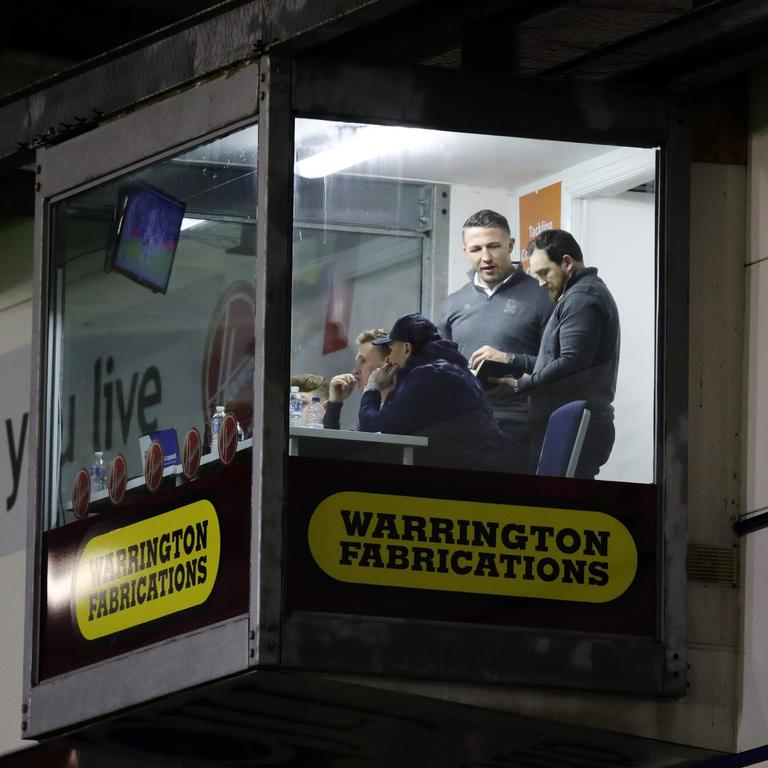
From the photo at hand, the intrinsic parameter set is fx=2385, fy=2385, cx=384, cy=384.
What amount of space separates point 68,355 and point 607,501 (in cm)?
241

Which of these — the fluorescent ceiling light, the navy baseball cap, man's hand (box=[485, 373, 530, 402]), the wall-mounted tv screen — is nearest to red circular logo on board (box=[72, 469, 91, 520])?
the wall-mounted tv screen

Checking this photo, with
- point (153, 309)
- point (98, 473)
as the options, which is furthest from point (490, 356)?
point (98, 473)

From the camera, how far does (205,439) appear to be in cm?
910

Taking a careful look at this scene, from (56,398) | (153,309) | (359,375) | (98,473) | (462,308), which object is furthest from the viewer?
(56,398)

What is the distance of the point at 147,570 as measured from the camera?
9.27 m

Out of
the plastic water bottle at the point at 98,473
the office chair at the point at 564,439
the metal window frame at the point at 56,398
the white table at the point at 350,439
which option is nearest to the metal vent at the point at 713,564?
the office chair at the point at 564,439

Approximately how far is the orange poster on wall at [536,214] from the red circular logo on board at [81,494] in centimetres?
206

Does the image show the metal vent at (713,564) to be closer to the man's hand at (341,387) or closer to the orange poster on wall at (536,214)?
the orange poster on wall at (536,214)

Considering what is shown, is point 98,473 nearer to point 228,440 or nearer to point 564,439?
point 228,440

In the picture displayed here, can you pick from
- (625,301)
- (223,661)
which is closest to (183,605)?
(223,661)

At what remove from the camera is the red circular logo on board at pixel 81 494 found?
9.73 m

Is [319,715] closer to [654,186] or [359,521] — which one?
[359,521]

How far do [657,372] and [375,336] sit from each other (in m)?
1.12

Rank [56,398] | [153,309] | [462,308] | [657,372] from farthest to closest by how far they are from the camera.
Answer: [56,398], [153,309], [657,372], [462,308]
